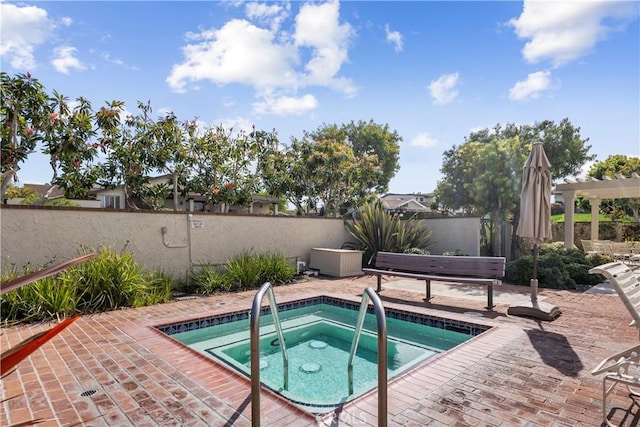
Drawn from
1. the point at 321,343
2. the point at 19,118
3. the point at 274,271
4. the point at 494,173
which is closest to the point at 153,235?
the point at 274,271

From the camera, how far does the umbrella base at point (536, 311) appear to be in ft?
19.7

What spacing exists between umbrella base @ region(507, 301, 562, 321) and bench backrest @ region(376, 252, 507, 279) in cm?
89

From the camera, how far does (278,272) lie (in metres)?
10.0

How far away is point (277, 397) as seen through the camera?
10.9 feet

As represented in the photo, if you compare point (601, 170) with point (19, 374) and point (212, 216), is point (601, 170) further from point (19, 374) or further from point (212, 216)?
point (19, 374)

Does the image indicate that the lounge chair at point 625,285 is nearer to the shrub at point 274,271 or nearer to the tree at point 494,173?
the shrub at point 274,271

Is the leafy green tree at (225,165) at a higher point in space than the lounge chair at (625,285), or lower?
higher

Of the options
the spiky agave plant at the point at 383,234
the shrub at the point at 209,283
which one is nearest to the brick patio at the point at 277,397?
the shrub at the point at 209,283

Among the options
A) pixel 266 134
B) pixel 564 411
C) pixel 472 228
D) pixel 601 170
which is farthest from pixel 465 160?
pixel 601 170

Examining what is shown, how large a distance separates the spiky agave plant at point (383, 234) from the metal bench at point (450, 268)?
311 centimetres

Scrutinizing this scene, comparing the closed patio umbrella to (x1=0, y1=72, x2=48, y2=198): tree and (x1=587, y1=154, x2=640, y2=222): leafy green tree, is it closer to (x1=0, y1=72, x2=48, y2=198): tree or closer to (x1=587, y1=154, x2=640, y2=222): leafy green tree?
(x1=0, y1=72, x2=48, y2=198): tree

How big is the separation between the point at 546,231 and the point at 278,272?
6.48 meters

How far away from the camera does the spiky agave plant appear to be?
12.5 meters

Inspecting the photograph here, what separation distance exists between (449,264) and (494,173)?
22.4ft
